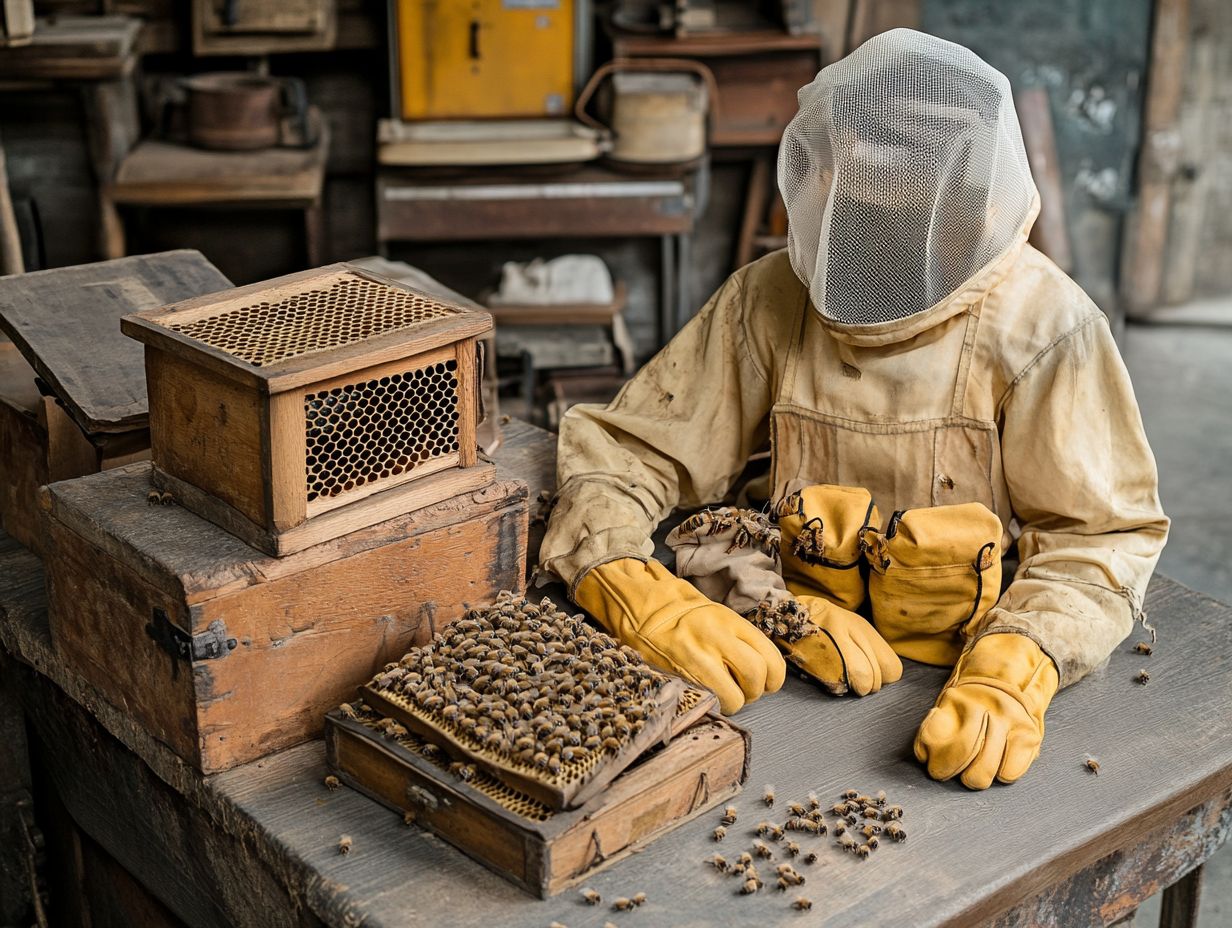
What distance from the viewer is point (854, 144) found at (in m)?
2.19

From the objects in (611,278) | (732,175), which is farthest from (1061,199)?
(611,278)

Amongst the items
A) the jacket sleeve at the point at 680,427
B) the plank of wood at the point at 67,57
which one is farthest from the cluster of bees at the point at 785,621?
the plank of wood at the point at 67,57

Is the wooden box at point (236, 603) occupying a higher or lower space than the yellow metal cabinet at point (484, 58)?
lower

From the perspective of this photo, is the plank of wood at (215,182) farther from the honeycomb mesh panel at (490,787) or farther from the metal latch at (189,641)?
the honeycomb mesh panel at (490,787)

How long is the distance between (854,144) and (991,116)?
0.20 metres

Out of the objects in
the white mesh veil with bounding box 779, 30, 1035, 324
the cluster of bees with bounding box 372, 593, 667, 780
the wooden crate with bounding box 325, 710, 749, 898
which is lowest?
the wooden crate with bounding box 325, 710, 749, 898

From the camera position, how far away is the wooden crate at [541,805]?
5.53 ft

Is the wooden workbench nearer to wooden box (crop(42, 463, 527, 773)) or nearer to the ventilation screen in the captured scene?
wooden box (crop(42, 463, 527, 773))

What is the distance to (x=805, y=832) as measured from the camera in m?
1.83

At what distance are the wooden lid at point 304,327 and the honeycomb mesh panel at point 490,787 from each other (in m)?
0.47

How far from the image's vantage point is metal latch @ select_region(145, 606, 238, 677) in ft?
5.94

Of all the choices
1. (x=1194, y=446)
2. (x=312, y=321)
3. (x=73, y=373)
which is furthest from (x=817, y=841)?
(x=1194, y=446)

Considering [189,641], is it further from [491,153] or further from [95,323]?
[491,153]

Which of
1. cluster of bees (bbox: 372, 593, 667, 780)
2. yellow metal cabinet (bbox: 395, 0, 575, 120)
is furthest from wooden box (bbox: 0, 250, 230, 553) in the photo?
yellow metal cabinet (bbox: 395, 0, 575, 120)
